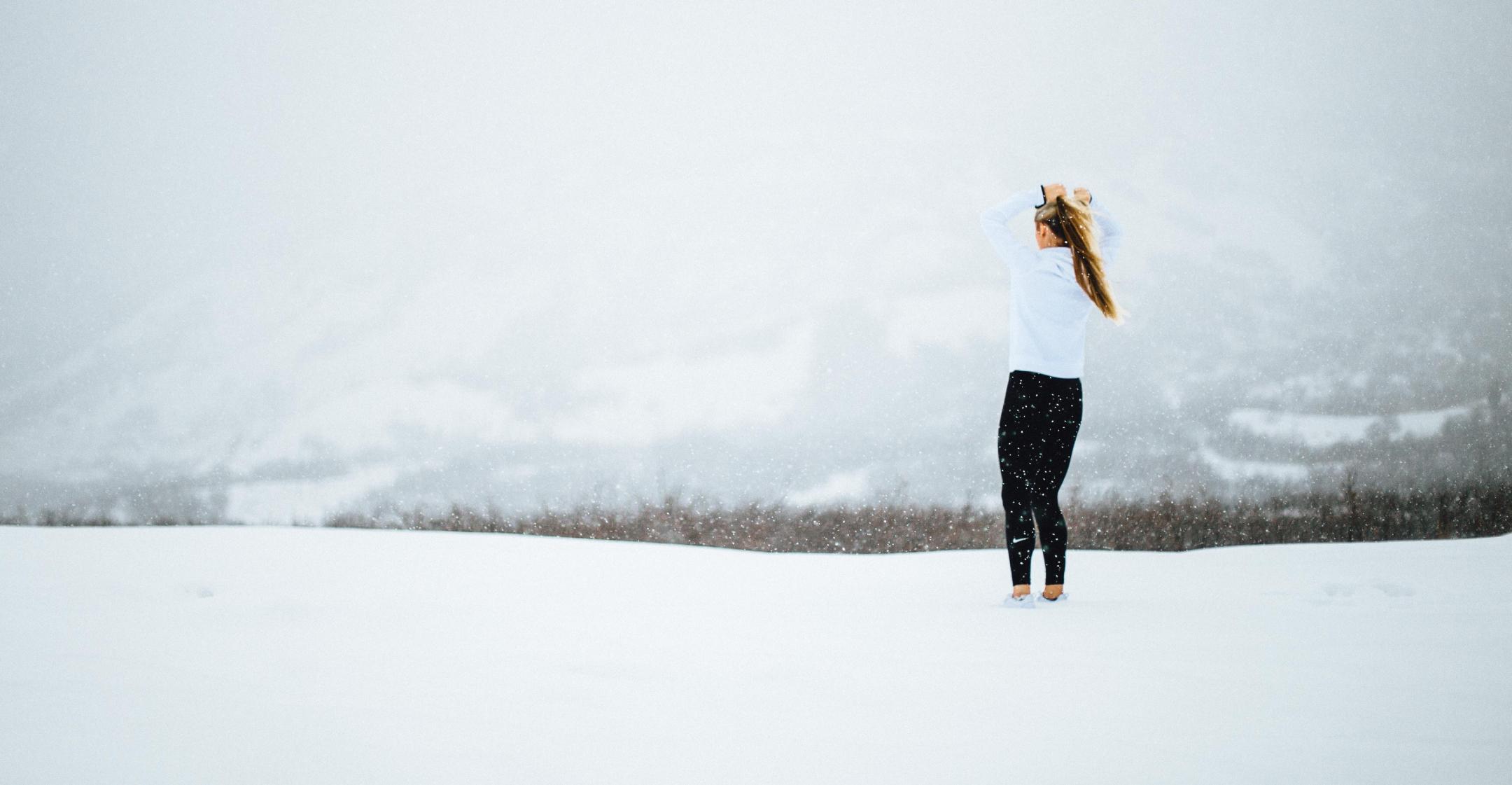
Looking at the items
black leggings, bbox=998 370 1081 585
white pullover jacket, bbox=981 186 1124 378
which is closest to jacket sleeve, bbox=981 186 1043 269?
white pullover jacket, bbox=981 186 1124 378

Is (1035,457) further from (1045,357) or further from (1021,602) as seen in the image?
(1021,602)

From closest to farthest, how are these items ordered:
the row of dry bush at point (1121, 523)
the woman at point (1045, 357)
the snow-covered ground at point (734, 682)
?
1. the snow-covered ground at point (734, 682)
2. the woman at point (1045, 357)
3. the row of dry bush at point (1121, 523)

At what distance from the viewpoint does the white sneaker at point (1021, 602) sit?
4039 millimetres

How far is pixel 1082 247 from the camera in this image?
419 centimetres

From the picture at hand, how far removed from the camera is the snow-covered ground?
194 centimetres

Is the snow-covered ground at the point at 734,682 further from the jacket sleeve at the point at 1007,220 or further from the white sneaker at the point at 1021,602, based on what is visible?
the jacket sleeve at the point at 1007,220

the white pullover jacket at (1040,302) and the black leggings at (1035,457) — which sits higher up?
the white pullover jacket at (1040,302)

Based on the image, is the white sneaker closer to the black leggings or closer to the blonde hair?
the black leggings

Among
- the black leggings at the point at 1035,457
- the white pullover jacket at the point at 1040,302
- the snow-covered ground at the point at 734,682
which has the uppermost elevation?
the white pullover jacket at the point at 1040,302

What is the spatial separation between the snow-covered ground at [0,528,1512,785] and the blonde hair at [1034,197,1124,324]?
1401mm

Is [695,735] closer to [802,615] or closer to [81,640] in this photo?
[802,615]

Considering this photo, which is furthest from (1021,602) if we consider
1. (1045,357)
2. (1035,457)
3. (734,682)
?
(734,682)

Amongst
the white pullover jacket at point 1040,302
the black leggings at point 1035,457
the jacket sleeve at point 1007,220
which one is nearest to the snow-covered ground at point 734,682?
the black leggings at point 1035,457

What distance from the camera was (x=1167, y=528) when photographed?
312 inches
